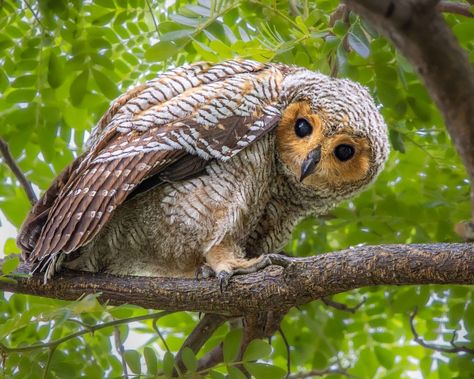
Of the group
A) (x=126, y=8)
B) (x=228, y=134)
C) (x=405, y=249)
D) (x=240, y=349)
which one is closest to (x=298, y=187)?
(x=228, y=134)

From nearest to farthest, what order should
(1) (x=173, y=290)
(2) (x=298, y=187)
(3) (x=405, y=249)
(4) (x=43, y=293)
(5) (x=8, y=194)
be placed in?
(3) (x=405, y=249) → (1) (x=173, y=290) → (4) (x=43, y=293) → (2) (x=298, y=187) → (5) (x=8, y=194)

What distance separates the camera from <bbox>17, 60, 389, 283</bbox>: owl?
2117mm

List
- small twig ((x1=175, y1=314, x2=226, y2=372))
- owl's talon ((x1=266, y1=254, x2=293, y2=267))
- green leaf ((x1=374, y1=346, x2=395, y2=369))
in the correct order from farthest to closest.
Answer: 1. green leaf ((x1=374, y1=346, x2=395, y2=369))
2. small twig ((x1=175, y1=314, x2=226, y2=372))
3. owl's talon ((x1=266, y1=254, x2=293, y2=267))

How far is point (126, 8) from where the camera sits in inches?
108

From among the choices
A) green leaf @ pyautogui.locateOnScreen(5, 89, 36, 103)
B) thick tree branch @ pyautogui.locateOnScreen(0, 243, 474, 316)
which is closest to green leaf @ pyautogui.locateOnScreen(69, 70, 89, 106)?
green leaf @ pyautogui.locateOnScreen(5, 89, 36, 103)

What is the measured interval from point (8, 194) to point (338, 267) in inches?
52.9

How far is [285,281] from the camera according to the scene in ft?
6.21

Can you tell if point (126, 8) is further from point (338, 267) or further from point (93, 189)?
point (338, 267)

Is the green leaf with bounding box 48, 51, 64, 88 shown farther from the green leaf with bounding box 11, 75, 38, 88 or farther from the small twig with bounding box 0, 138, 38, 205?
the small twig with bounding box 0, 138, 38, 205

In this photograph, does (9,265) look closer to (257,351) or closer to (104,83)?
(257,351)

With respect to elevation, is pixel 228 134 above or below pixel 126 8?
below

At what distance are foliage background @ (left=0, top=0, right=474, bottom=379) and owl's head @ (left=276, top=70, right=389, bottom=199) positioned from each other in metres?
0.09

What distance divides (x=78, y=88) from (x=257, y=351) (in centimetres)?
104

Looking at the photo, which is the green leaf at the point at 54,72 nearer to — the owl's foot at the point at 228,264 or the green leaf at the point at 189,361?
the owl's foot at the point at 228,264
